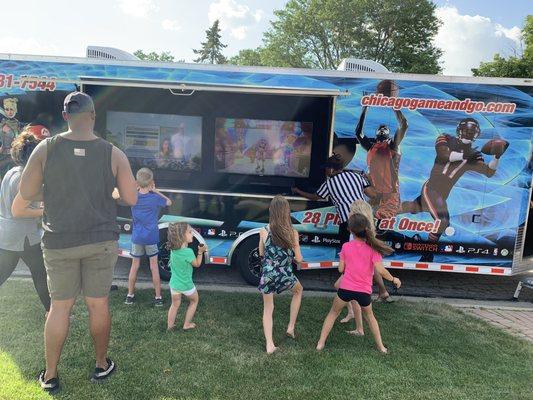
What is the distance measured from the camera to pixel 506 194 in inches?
205

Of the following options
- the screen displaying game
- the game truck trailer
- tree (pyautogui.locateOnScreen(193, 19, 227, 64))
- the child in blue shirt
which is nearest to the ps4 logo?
the game truck trailer

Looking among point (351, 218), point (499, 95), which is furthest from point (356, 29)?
point (351, 218)

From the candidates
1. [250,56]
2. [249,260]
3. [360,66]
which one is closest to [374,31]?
[250,56]

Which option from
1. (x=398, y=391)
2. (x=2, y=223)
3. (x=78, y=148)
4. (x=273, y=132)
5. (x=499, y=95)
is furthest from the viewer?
(x=273, y=132)

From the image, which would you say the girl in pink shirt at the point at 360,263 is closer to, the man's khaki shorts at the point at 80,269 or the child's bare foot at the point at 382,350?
the child's bare foot at the point at 382,350

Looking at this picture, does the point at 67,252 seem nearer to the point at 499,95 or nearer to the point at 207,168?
the point at 207,168

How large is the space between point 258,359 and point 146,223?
6.27 feet

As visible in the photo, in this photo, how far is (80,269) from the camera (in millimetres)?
2883

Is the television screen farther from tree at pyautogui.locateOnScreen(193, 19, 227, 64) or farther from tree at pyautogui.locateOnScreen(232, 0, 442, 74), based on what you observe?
tree at pyautogui.locateOnScreen(193, 19, 227, 64)

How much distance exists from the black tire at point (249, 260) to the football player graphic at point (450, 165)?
6.42 feet

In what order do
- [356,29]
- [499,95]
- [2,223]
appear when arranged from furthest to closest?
[356,29] → [499,95] → [2,223]

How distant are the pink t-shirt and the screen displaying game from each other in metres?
1.92

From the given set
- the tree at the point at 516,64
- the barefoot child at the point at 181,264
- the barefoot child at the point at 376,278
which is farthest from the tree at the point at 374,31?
the barefoot child at the point at 181,264

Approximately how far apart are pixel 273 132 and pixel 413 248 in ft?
7.59
